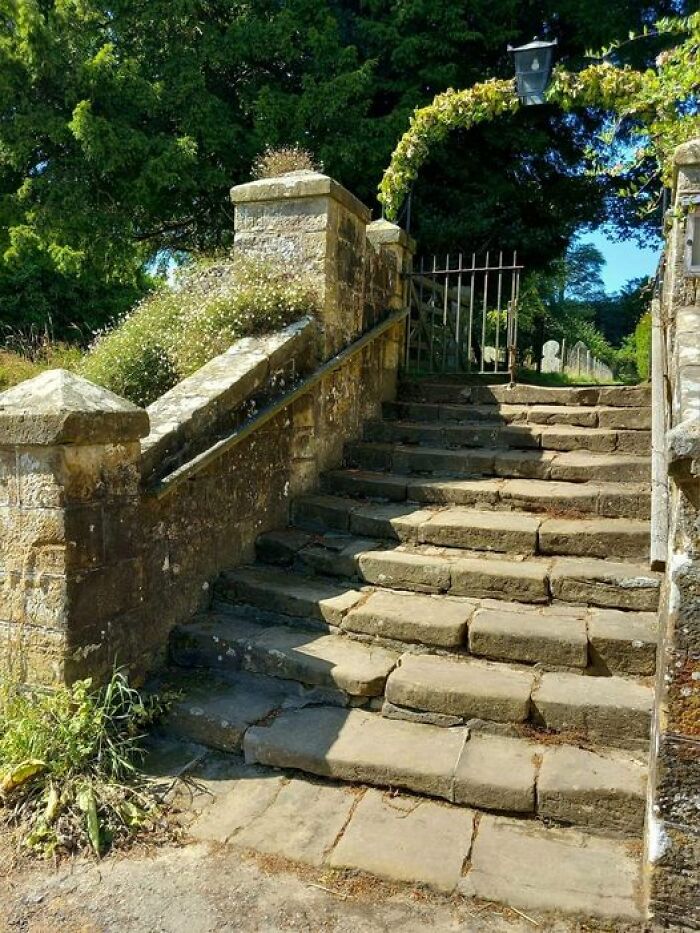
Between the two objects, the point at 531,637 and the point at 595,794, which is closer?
the point at 595,794

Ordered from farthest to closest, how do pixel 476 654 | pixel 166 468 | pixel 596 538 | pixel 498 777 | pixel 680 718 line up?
pixel 596 538 → pixel 166 468 → pixel 476 654 → pixel 498 777 → pixel 680 718

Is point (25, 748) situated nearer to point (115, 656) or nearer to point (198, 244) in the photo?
point (115, 656)

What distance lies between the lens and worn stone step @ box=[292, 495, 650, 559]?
12.5ft

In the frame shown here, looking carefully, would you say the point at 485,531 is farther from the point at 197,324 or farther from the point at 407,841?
the point at 197,324

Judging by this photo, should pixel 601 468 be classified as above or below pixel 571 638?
above

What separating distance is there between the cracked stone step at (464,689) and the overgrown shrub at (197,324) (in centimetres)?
250

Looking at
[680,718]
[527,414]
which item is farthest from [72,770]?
[527,414]

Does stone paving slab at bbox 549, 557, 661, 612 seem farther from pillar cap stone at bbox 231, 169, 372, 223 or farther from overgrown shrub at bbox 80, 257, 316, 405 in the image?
pillar cap stone at bbox 231, 169, 372, 223

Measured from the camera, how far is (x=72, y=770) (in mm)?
2785

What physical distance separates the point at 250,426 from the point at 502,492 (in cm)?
164

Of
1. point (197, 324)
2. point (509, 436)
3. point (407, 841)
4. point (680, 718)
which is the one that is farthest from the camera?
point (509, 436)

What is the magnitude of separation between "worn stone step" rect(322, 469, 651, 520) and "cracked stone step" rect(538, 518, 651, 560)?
15 cm

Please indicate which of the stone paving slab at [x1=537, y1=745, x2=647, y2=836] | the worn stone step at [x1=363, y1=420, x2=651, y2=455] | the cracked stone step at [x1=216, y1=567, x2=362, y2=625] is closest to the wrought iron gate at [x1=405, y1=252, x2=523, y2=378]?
the worn stone step at [x1=363, y1=420, x2=651, y2=455]

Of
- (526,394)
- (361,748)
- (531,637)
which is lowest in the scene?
(361,748)
